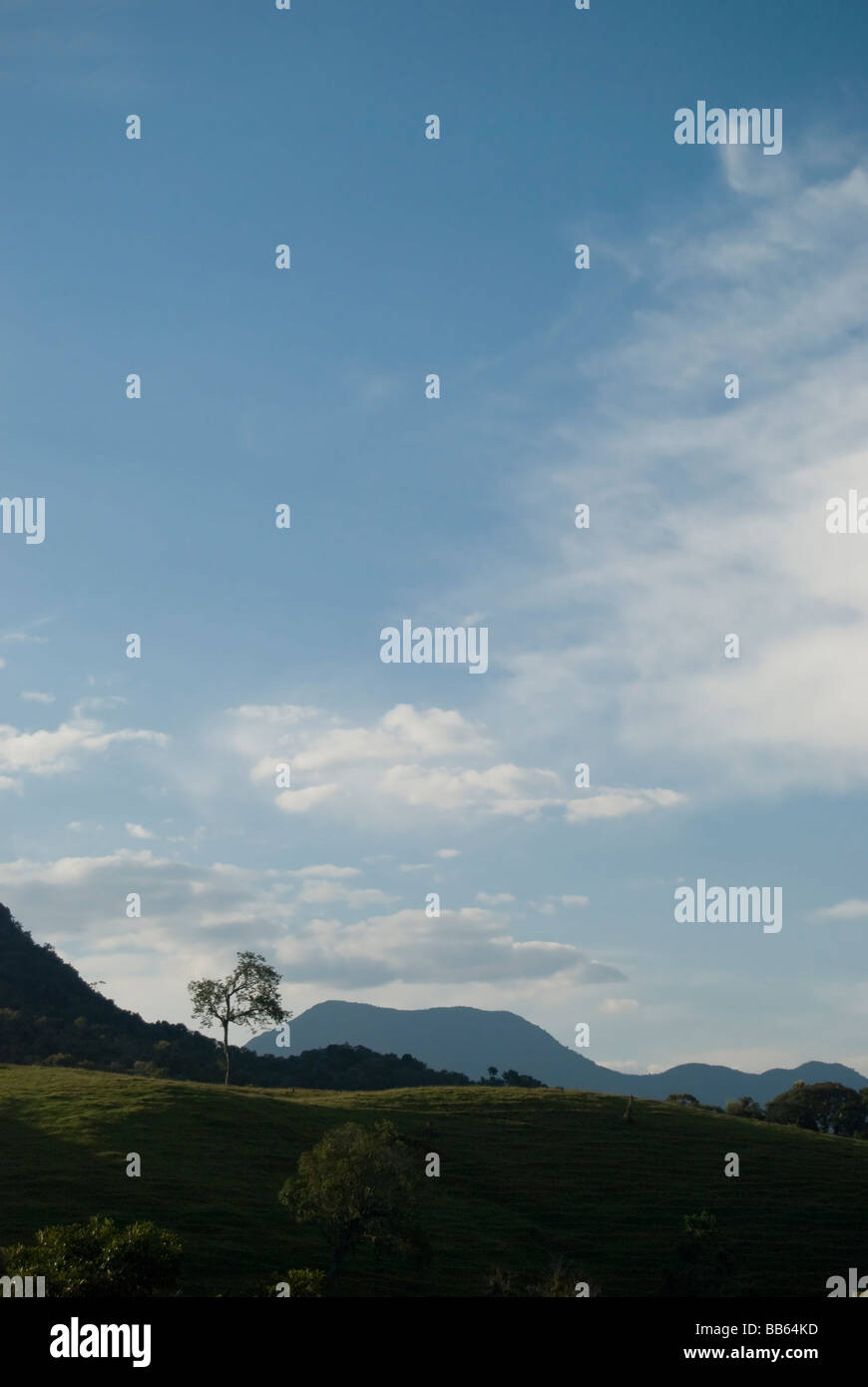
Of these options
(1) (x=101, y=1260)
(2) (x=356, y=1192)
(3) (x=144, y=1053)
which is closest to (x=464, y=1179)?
(2) (x=356, y=1192)

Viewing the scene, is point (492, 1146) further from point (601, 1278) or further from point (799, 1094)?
point (799, 1094)

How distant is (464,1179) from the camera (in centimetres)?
7262

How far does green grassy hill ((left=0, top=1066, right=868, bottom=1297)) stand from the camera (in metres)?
53.2

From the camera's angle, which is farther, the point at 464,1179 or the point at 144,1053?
the point at 144,1053

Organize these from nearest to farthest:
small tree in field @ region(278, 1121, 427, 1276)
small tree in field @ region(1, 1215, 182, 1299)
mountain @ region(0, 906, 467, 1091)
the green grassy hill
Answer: small tree in field @ region(1, 1215, 182, 1299) → small tree in field @ region(278, 1121, 427, 1276) → the green grassy hill → mountain @ region(0, 906, 467, 1091)

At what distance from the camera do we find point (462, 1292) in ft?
162

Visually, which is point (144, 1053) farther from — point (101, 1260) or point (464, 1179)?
point (101, 1260)

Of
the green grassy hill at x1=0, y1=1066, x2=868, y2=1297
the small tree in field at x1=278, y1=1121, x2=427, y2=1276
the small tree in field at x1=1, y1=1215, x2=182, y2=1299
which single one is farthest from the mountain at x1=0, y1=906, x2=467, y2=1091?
the small tree in field at x1=1, y1=1215, x2=182, y2=1299

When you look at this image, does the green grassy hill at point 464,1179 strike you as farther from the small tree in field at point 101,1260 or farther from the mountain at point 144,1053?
the mountain at point 144,1053

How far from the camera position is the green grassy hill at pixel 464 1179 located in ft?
175

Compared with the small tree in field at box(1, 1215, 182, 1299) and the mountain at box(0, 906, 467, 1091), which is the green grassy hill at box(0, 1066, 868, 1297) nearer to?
the small tree in field at box(1, 1215, 182, 1299)

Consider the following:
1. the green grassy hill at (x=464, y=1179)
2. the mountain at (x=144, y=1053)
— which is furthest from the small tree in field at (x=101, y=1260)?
the mountain at (x=144, y=1053)
